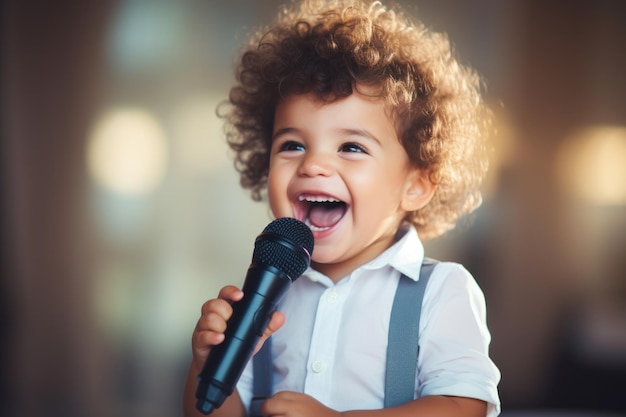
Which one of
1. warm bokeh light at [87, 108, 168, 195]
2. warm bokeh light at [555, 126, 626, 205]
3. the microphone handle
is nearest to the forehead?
the microphone handle

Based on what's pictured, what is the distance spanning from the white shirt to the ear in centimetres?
5

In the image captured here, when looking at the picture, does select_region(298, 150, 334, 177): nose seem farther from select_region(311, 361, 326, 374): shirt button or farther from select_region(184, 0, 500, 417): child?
select_region(311, 361, 326, 374): shirt button

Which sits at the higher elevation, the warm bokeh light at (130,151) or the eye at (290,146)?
the warm bokeh light at (130,151)

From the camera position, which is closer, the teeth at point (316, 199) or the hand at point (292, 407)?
the hand at point (292, 407)

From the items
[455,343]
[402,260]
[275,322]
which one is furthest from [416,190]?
[275,322]

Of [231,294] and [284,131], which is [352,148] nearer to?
[284,131]

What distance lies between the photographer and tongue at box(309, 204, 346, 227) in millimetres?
802

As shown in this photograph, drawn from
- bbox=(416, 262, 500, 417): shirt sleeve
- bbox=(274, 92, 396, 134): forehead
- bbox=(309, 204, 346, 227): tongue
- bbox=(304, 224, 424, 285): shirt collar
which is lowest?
bbox=(416, 262, 500, 417): shirt sleeve

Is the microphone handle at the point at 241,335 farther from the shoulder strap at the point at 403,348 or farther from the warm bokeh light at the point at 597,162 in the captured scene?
the warm bokeh light at the point at 597,162

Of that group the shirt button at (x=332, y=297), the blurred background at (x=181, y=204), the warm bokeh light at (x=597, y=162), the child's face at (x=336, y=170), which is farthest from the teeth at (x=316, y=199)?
the warm bokeh light at (x=597, y=162)

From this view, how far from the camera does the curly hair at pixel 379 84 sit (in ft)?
2.76

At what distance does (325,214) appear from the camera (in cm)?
81

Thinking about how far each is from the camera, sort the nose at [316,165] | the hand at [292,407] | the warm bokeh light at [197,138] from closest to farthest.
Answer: the hand at [292,407]
the nose at [316,165]
the warm bokeh light at [197,138]

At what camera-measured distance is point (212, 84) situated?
286 centimetres
